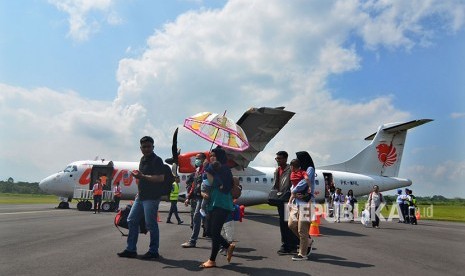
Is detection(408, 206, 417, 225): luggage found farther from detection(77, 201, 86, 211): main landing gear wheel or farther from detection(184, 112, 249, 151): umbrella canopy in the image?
detection(77, 201, 86, 211): main landing gear wheel

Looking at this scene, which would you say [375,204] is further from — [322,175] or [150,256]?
[150,256]

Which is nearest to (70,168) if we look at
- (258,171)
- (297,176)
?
(258,171)

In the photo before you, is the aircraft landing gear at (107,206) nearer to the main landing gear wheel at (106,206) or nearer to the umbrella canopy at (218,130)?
the main landing gear wheel at (106,206)

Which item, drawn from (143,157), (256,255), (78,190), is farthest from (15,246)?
(78,190)

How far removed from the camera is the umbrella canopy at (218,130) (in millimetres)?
9469

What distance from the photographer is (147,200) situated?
20.7ft

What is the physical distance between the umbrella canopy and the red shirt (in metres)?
2.90

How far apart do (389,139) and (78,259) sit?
22.8 meters

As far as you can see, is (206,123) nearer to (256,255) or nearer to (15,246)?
(256,255)

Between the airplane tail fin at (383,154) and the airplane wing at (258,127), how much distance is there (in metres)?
9.58

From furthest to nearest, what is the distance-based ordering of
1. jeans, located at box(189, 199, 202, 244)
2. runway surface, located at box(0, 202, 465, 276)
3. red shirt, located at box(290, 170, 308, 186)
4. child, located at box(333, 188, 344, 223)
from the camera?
child, located at box(333, 188, 344, 223) → jeans, located at box(189, 199, 202, 244) → red shirt, located at box(290, 170, 308, 186) → runway surface, located at box(0, 202, 465, 276)

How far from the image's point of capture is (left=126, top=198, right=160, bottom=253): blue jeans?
620 centimetres

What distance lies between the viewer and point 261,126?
1731cm

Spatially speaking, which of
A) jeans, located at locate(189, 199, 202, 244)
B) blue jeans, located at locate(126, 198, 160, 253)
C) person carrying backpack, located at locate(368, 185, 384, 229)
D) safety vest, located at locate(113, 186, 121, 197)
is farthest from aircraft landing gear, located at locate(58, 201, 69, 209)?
blue jeans, located at locate(126, 198, 160, 253)
